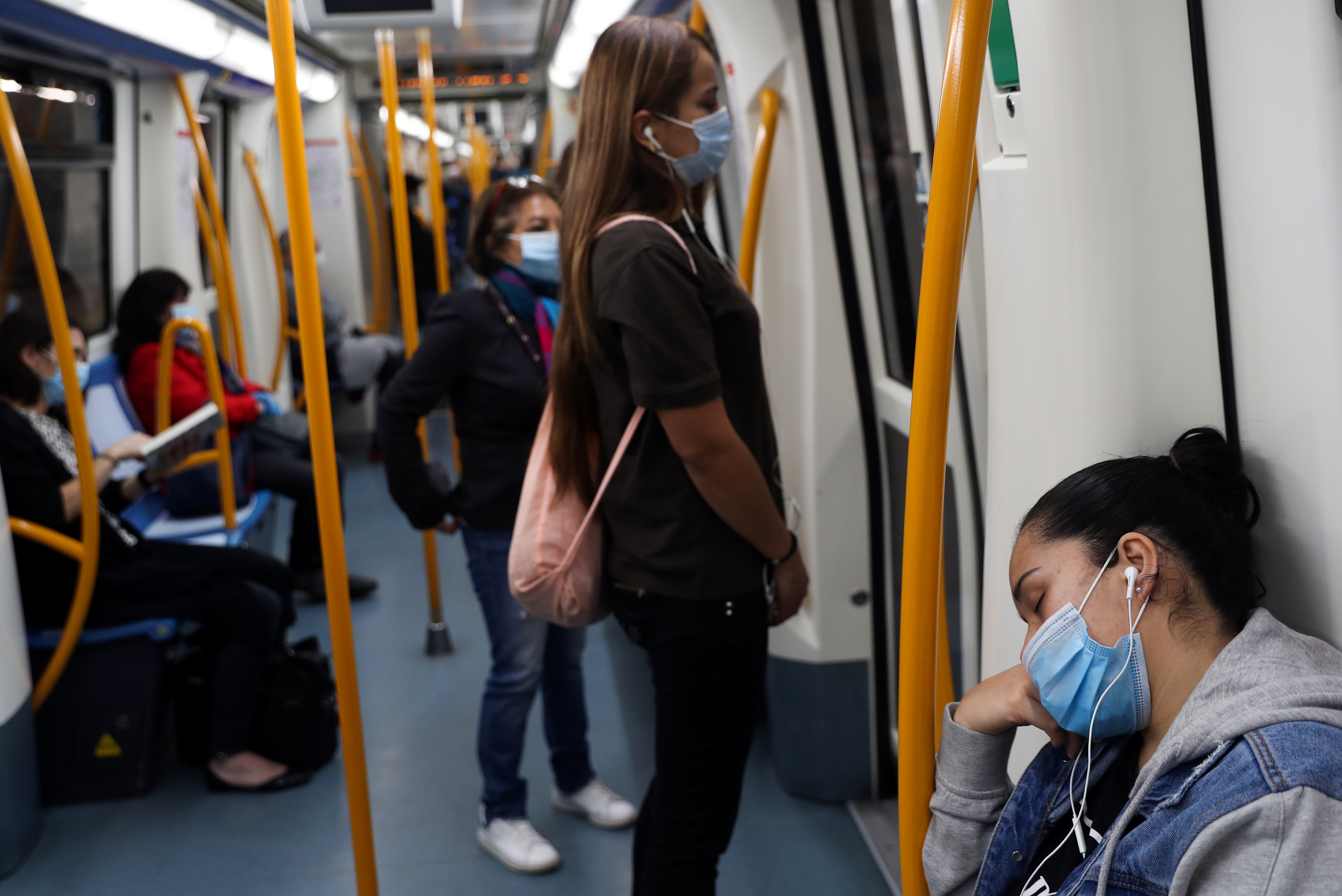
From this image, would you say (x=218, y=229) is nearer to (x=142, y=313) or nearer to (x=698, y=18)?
(x=142, y=313)

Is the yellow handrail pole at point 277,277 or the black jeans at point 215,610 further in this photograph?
the yellow handrail pole at point 277,277

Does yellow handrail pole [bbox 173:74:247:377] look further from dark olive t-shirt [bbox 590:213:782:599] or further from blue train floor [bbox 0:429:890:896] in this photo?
dark olive t-shirt [bbox 590:213:782:599]

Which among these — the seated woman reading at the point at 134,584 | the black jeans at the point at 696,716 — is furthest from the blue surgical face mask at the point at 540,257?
the seated woman reading at the point at 134,584

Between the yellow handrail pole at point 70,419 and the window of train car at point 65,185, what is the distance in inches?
46.1

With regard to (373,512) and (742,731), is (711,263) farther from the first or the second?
(373,512)

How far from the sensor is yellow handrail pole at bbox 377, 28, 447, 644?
3666 millimetres

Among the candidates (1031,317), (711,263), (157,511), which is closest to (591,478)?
(711,263)

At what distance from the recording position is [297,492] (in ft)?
15.8

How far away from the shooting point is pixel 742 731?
6.00ft

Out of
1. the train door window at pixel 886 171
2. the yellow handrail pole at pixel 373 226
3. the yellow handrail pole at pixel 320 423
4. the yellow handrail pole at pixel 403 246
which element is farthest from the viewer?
the yellow handrail pole at pixel 373 226

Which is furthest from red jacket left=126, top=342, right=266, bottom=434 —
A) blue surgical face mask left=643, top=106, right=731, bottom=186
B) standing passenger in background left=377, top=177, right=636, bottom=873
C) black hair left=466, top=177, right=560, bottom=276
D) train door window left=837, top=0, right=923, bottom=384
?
blue surgical face mask left=643, top=106, right=731, bottom=186

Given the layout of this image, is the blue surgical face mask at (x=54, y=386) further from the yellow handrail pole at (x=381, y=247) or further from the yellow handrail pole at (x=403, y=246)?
the yellow handrail pole at (x=381, y=247)

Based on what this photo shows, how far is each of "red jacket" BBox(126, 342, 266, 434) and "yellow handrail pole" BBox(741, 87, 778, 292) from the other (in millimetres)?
2609

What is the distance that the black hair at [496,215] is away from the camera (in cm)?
267
